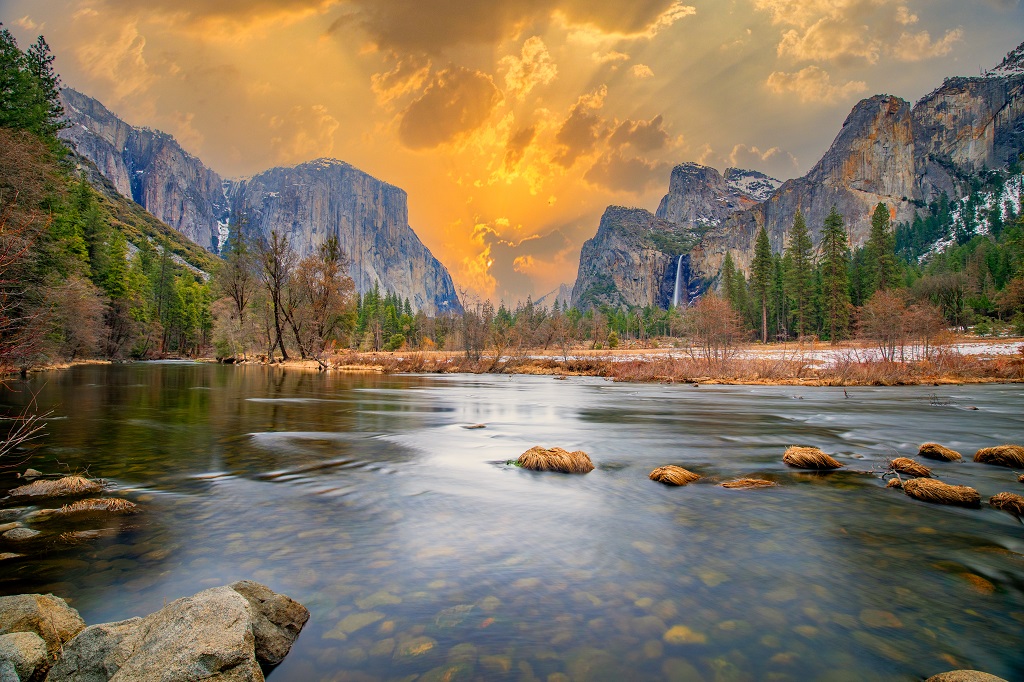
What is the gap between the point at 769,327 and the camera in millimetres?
110750

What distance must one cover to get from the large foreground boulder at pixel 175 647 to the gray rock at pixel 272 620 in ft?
1.84

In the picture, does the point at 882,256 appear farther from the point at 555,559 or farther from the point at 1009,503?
the point at 555,559

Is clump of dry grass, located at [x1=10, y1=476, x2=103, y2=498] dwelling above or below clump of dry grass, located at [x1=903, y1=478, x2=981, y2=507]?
above

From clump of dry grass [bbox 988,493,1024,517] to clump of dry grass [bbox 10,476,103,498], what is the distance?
15040 mm

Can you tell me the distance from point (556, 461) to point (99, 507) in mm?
8313

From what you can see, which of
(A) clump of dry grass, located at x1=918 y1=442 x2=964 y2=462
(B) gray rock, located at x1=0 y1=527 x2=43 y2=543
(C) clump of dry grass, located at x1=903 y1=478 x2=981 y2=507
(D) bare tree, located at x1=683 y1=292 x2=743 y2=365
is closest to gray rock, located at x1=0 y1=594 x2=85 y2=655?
(B) gray rock, located at x1=0 y1=527 x2=43 y2=543

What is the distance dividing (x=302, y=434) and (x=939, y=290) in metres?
110

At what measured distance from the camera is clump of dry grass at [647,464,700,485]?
9.68 m

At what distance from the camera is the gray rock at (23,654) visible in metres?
2.90

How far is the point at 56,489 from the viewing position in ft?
25.7

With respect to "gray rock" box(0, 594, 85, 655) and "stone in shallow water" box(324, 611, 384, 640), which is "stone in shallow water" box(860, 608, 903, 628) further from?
"gray rock" box(0, 594, 85, 655)

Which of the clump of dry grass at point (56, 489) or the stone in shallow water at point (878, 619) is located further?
the clump of dry grass at point (56, 489)

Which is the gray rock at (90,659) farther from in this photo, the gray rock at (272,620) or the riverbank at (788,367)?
the riverbank at (788,367)

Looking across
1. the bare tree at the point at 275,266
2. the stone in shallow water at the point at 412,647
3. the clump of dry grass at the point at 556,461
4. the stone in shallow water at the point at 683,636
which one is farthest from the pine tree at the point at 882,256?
the stone in shallow water at the point at 412,647
